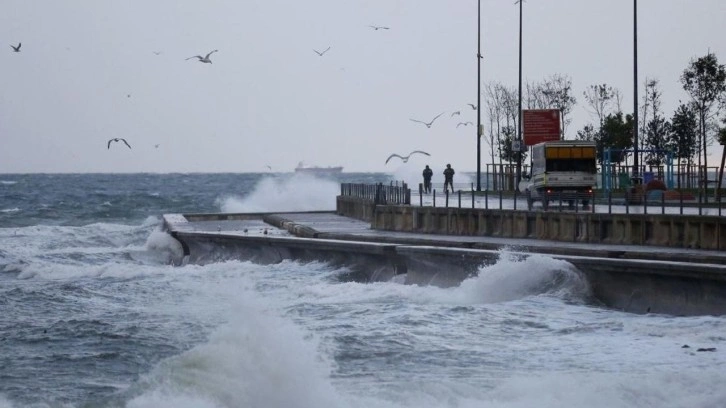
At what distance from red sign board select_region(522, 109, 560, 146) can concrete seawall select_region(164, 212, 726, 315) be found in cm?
1698

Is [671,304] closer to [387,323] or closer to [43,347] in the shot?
[387,323]

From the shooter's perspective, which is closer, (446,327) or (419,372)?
(419,372)

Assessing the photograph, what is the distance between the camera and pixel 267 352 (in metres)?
17.0

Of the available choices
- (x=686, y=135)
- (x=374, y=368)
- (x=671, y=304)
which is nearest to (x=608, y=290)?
(x=671, y=304)

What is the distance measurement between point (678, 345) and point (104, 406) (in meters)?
8.10

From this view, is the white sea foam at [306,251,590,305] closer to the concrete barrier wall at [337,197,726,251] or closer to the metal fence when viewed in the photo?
the concrete barrier wall at [337,197,726,251]

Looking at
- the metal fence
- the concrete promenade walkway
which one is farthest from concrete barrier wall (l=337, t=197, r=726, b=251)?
the metal fence

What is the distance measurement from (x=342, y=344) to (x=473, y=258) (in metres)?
8.28

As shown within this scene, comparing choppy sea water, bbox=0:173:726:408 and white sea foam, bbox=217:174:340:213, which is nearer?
choppy sea water, bbox=0:173:726:408

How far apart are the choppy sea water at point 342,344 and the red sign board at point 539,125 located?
28287 mm

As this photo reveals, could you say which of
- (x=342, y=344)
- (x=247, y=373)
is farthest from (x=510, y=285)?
(x=247, y=373)

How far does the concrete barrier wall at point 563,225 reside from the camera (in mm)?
29547

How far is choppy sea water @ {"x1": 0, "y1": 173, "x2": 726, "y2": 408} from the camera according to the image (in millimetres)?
15750

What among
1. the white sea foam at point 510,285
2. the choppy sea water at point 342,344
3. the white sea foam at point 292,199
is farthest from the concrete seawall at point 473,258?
the white sea foam at point 292,199
